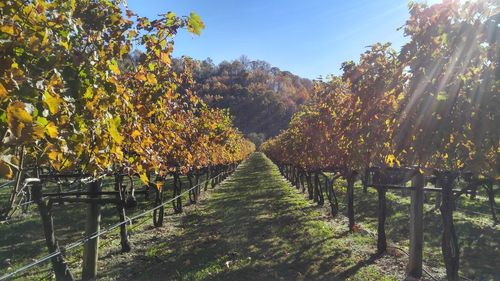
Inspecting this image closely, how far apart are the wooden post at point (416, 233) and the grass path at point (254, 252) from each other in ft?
1.02

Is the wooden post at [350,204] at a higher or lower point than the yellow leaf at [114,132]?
lower

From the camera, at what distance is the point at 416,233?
8195mm

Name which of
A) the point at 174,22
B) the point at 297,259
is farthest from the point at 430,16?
the point at 297,259

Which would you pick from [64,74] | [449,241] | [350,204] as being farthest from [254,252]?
[64,74]

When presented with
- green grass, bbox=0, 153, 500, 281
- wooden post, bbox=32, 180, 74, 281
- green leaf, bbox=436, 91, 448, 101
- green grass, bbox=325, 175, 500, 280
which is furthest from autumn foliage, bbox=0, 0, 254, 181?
green grass, bbox=325, 175, 500, 280

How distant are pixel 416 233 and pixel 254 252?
3770 millimetres

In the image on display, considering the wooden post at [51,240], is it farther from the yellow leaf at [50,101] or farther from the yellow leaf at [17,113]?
the yellow leaf at [17,113]

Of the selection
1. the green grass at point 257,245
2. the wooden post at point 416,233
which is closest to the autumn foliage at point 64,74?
the green grass at point 257,245

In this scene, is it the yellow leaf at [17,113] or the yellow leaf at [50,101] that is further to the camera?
the yellow leaf at [50,101]

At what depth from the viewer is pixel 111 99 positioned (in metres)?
4.14

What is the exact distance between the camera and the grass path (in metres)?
8.54

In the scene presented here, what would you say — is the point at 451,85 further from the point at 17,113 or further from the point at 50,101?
the point at 17,113

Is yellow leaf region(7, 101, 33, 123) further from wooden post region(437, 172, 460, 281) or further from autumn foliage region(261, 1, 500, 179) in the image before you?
wooden post region(437, 172, 460, 281)

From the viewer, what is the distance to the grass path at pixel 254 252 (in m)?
8.54
